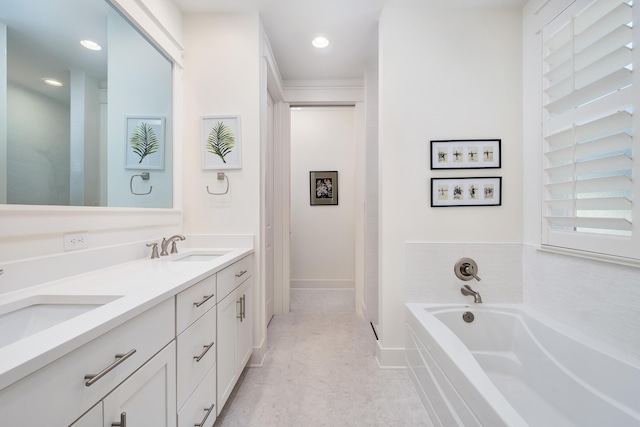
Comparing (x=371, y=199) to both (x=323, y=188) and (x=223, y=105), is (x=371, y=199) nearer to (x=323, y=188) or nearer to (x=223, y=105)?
(x=323, y=188)

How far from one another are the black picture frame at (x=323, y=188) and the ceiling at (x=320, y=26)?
1486mm

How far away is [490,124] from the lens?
6.52 feet

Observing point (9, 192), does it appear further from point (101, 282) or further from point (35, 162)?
point (101, 282)

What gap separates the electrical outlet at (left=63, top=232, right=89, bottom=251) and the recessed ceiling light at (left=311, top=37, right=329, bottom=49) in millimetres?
2226

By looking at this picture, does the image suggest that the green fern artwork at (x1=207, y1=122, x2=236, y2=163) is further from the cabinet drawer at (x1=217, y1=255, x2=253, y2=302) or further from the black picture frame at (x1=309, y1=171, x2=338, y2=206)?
the black picture frame at (x1=309, y1=171, x2=338, y2=206)

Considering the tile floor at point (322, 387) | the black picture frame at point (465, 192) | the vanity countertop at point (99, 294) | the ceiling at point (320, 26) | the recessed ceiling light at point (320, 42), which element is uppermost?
the ceiling at point (320, 26)

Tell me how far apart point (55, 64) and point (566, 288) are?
2.88 meters

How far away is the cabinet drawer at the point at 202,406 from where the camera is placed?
1084 mm

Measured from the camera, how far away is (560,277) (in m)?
1.66

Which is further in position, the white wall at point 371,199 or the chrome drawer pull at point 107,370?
the white wall at point 371,199

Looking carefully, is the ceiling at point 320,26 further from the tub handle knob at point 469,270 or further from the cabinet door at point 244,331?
the cabinet door at point 244,331

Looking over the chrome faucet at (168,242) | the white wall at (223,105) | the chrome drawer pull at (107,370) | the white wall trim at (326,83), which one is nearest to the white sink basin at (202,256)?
the chrome faucet at (168,242)

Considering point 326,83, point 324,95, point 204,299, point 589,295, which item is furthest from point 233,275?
point 326,83

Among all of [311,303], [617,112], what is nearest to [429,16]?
[617,112]
